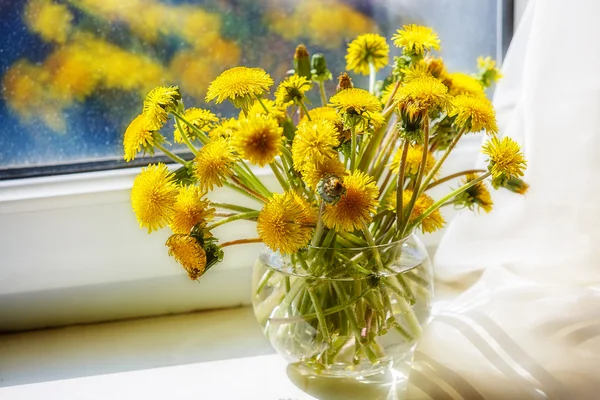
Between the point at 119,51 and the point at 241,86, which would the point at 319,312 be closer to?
the point at 241,86

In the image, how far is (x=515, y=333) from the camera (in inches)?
27.8

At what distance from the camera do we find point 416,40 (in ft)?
1.98

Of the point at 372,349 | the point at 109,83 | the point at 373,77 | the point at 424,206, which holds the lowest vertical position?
the point at 372,349

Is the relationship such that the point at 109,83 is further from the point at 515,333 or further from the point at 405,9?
the point at 515,333

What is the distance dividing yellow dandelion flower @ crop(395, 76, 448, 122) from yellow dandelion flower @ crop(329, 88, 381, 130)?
24 mm

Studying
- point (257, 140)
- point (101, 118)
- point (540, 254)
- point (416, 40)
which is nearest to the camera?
point (257, 140)

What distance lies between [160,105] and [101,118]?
1.24ft

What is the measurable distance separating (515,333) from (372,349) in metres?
0.17

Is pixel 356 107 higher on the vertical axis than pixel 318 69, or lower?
lower

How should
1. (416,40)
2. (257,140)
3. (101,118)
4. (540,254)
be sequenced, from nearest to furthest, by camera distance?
(257,140) < (416,40) < (540,254) < (101,118)

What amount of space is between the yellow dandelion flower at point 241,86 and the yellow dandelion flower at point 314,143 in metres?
0.06

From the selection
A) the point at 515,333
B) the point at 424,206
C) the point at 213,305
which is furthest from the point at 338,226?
the point at 213,305

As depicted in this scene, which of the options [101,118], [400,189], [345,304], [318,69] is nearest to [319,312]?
[345,304]

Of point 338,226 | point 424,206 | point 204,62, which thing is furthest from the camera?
point 204,62
